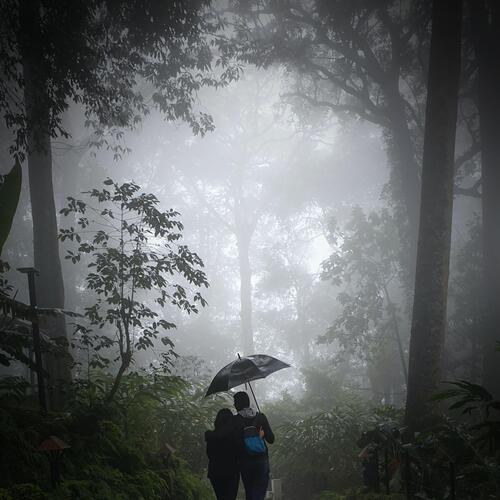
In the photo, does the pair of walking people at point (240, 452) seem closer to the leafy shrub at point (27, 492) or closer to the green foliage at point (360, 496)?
the green foliage at point (360, 496)

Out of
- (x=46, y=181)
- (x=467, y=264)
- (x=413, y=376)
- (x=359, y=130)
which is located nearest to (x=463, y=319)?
(x=467, y=264)

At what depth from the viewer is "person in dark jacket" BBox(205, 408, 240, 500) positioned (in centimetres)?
441

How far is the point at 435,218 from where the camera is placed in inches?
267

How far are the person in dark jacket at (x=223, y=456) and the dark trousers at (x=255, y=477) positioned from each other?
156 millimetres

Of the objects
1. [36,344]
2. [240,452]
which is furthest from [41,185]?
[240,452]

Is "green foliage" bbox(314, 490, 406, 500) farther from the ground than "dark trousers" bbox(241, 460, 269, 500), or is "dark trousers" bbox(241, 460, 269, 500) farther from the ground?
"dark trousers" bbox(241, 460, 269, 500)

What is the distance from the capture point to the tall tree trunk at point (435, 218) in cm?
646

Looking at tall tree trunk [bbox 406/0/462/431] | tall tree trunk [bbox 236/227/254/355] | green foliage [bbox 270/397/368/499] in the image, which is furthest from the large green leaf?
tall tree trunk [bbox 236/227/254/355]

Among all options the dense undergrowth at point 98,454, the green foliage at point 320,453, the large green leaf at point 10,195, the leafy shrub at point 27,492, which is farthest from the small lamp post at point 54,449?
the green foliage at point 320,453

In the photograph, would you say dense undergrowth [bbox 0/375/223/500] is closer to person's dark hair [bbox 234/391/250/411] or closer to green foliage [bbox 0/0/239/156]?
person's dark hair [bbox 234/391/250/411]

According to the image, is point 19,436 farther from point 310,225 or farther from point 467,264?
point 310,225

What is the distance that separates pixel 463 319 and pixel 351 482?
9.13 meters

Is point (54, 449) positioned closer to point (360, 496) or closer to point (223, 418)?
point (223, 418)

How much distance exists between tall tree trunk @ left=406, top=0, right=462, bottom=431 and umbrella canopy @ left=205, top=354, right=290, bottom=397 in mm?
2411
